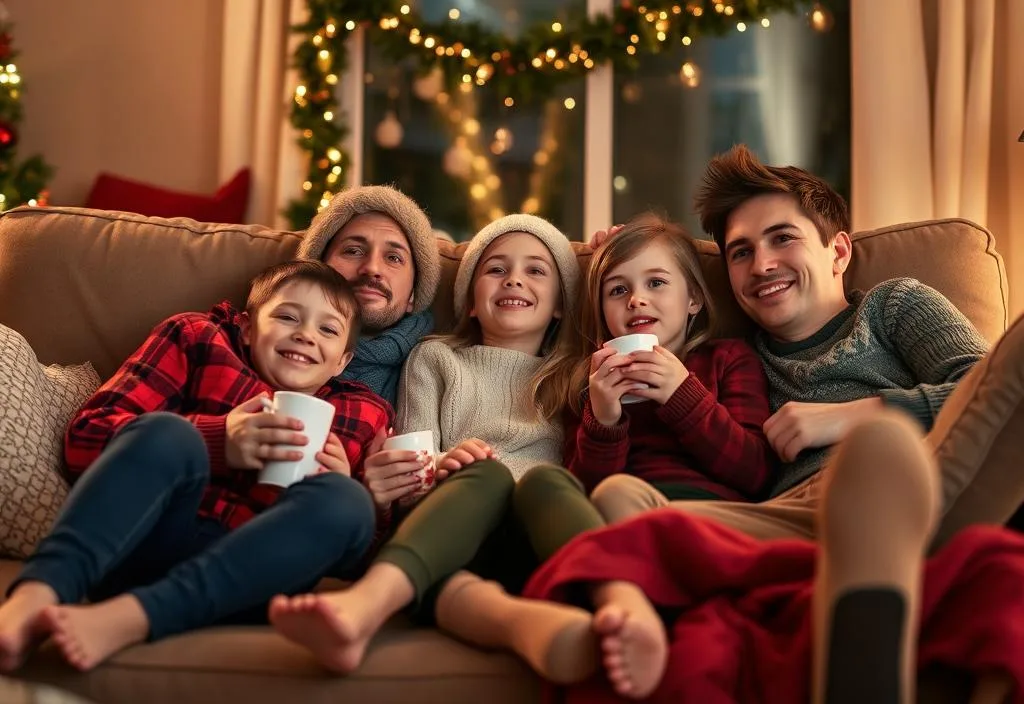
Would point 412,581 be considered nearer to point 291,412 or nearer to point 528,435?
point 291,412

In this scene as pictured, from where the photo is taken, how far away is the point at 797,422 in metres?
1.79

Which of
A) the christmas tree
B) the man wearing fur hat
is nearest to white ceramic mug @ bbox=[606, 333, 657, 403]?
the man wearing fur hat

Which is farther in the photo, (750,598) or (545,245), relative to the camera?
(545,245)

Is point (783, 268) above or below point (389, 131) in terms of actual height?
below

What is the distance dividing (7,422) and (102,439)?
0.17m

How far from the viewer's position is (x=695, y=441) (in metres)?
1.83

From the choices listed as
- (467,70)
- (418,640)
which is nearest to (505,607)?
(418,640)

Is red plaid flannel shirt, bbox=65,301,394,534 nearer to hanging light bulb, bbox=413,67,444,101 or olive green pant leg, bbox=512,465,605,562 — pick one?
olive green pant leg, bbox=512,465,605,562

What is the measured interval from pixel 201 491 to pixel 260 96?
2.97 metres

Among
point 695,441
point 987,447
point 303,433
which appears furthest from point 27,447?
point 987,447

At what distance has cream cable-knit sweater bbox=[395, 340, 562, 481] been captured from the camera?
6.78ft

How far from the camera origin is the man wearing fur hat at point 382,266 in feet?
7.14

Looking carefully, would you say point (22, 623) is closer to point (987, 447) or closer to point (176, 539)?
point (176, 539)

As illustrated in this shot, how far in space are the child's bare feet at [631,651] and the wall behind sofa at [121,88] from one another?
360 cm
